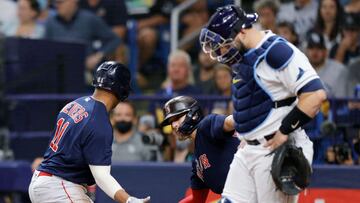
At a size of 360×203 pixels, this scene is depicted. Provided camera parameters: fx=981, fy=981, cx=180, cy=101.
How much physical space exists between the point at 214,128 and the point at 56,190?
119cm

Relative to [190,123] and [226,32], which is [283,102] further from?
[190,123]

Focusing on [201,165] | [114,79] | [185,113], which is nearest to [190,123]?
[185,113]

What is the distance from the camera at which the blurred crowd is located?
987cm

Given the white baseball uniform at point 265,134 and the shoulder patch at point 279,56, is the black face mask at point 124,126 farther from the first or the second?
the shoulder patch at point 279,56

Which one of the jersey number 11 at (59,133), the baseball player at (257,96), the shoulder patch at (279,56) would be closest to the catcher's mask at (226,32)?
the baseball player at (257,96)

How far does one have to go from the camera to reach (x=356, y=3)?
11.1 metres

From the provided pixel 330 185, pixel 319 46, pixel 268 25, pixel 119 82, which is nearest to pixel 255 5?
pixel 268 25

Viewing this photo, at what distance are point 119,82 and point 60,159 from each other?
0.68 meters

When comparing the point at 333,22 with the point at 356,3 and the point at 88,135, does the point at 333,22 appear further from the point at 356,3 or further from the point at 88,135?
the point at 88,135

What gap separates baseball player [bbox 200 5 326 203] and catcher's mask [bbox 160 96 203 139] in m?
0.72

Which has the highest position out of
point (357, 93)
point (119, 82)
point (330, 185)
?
point (119, 82)

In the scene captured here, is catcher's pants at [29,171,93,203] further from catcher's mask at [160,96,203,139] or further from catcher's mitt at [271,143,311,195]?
catcher's mitt at [271,143,311,195]

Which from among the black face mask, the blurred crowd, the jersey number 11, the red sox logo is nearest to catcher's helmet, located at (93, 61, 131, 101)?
the jersey number 11

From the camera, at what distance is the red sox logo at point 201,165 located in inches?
275
